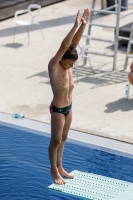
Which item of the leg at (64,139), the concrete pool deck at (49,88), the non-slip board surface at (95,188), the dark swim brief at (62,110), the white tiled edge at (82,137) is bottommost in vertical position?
the concrete pool deck at (49,88)

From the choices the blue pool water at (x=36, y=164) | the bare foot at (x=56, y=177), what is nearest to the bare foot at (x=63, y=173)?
the bare foot at (x=56, y=177)

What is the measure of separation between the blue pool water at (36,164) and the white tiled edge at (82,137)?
81 millimetres

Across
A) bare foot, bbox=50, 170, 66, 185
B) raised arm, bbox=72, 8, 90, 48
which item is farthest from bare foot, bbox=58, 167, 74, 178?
raised arm, bbox=72, 8, 90, 48

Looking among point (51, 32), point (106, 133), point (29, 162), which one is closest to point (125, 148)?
point (106, 133)

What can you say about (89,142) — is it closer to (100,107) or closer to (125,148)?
(125,148)

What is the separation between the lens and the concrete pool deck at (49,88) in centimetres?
919

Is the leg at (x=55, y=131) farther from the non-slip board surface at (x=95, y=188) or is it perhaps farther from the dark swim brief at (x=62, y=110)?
the non-slip board surface at (x=95, y=188)

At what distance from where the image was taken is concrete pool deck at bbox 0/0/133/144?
9.19 metres

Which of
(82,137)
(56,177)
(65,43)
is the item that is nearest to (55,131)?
(56,177)

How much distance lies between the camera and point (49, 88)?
10680mm

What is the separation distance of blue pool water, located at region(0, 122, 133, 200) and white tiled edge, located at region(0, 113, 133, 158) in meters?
0.08

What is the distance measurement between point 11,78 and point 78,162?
3.84 m

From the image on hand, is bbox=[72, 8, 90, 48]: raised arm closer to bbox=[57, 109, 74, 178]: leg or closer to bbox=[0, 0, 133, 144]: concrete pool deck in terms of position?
bbox=[57, 109, 74, 178]: leg

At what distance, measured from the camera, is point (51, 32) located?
14.6m
